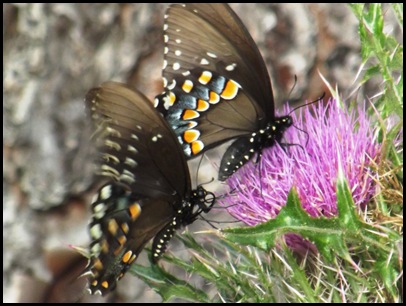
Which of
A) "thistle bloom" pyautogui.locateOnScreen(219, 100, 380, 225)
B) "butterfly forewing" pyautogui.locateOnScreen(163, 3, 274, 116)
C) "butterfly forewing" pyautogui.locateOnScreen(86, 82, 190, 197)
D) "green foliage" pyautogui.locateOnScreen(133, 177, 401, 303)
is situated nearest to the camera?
"green foliage" pyautogui.locateOnScreen(133, 177, 401, 303)

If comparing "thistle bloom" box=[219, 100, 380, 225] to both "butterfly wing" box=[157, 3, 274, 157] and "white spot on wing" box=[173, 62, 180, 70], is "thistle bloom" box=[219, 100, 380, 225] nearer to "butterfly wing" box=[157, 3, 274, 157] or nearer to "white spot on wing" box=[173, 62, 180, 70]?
"butterfly wing" box=[157, 3, 274, 157]

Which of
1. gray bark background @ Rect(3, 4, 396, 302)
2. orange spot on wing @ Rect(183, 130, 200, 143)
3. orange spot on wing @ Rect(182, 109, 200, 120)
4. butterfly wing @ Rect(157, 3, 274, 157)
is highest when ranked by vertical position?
butterfly wing @ Rect(157, 3, 274, 157)

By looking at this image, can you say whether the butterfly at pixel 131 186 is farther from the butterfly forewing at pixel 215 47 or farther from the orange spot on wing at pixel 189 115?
the butterfly forewing at pixel 215 47

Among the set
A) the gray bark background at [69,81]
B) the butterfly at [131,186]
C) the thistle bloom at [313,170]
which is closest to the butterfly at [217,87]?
the thistle bloom at [313,170]

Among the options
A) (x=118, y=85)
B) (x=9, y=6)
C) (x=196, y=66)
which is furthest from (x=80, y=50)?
(x=118, y=85)

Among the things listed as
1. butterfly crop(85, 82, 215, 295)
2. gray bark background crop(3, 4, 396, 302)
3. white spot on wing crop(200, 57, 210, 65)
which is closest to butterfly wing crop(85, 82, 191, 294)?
butterfly crop(85, 82, 215, 295)

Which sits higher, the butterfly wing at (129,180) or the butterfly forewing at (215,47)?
the butterfly forewing at (215,47)

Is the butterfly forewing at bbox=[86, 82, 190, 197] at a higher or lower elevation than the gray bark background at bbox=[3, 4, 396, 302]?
higher
